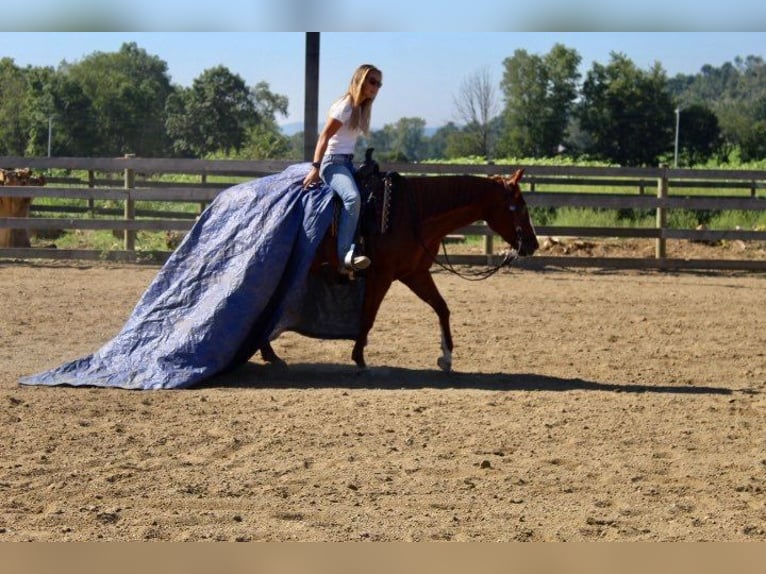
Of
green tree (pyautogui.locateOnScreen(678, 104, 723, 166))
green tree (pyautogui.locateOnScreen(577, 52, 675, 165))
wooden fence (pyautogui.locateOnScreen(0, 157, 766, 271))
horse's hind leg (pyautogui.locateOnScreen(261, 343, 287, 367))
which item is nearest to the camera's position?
horse's hind leg (pyautogui.locateOnScreen(261, 343, 287, 367))

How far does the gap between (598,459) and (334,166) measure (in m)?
3.04

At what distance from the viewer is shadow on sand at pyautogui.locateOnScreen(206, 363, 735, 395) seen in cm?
744

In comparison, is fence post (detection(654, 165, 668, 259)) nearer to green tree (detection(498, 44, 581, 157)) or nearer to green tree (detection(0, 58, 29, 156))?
green tree (detection(498, 44, 581, 157))

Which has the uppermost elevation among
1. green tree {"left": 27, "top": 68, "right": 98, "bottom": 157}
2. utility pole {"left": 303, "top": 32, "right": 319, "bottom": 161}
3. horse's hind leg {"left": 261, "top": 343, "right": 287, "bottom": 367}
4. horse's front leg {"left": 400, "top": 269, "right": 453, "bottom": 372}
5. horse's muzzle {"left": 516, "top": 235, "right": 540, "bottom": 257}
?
green tree {"left": 27, "top": 68, "right": 98, "bottom": 157}

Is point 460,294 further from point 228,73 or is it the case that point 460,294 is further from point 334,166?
point 228,73

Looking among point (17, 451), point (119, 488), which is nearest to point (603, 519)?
point (119, 488)

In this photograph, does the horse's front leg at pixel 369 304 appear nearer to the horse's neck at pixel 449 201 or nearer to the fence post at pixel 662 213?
the horse's neck at pixel 449 201

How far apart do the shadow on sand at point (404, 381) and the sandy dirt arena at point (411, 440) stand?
0.03 metres

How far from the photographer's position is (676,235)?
1519 centimetres

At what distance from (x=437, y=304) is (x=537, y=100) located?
103 feet

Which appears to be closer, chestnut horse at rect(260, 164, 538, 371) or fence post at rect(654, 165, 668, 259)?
chestnut horse at rect(260, 164, 538, 371)

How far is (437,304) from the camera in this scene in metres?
8.07

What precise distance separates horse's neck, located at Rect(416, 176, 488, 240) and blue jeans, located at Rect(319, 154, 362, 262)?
0.64 m

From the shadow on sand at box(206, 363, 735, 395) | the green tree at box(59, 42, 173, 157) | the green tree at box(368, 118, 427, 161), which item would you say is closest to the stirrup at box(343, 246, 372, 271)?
the shadow on sand at box(206, 363, 735, 395)
